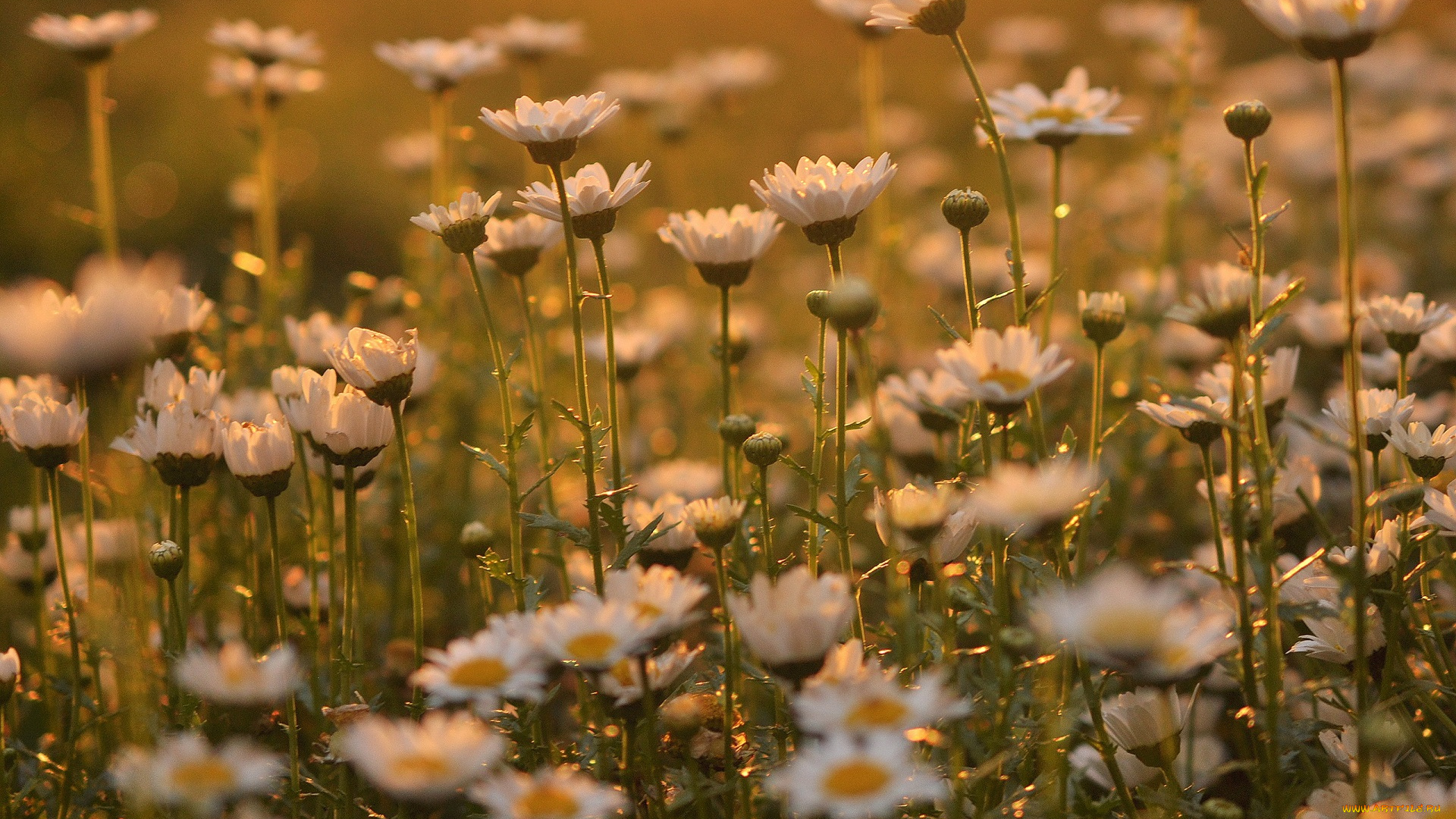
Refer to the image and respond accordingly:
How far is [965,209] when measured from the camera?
1721mm

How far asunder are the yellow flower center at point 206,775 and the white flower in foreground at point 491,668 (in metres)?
0.21

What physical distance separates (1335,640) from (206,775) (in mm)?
1421

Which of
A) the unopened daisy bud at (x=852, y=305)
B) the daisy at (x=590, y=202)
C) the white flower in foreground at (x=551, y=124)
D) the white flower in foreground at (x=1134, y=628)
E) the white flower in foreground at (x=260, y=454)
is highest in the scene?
the white flower in foreground at (x=551, y=124)

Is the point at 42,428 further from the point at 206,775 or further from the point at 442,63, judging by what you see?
the point at 442,63

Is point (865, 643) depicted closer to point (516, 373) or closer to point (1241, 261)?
point (1241, 261)

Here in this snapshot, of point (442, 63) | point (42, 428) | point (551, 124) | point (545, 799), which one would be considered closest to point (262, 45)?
point (442, 63)

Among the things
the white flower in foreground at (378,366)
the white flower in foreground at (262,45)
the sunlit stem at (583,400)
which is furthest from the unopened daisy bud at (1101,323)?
the white flower in foreground at (262,45)

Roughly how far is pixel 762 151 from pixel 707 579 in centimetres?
422

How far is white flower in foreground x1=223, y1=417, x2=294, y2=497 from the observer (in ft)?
5.28

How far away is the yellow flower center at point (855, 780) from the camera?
1.11 metres

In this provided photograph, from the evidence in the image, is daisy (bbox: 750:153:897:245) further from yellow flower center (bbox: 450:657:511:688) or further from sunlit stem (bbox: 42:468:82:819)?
sunlit stem (bbox: 42:468:82:819)

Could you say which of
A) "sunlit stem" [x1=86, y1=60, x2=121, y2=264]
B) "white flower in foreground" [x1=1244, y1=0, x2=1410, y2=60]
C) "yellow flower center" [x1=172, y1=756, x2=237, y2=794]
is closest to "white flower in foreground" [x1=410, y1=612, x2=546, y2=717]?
"yellow flower center" [x1=172, y1=756, x2=237, y2=794]

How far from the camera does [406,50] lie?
265cm

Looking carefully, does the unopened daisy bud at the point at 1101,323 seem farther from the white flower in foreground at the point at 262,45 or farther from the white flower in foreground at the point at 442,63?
the white flower in foreground at the point at 262,45
